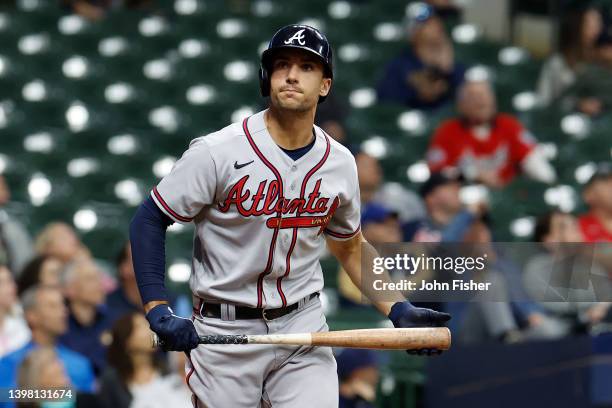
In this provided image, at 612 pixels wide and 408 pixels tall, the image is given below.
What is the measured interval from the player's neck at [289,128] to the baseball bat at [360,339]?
1.71ft

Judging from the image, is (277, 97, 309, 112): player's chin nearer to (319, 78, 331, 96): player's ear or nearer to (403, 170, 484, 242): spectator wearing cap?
(319, 78, 331, 96): player's ear

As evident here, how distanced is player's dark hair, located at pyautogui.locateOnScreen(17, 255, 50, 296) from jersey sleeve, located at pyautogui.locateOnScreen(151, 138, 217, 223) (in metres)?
2.62

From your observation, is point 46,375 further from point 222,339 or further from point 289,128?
point 289,128

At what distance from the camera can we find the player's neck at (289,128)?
361cm

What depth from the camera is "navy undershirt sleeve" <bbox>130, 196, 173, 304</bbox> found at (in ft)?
11.5

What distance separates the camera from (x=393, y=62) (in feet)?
28.0

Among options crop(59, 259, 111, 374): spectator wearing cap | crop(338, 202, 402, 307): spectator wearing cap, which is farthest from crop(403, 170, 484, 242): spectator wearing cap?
crop(59, 259, 111, 374): spectator wearing cap

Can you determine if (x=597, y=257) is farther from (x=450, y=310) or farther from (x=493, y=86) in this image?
(x=493, y=86)

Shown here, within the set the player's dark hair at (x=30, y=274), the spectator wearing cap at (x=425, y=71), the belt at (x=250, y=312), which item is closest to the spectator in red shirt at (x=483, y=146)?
the spectator wearing cap at (x=425, y=71)

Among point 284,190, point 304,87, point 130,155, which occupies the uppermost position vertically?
point 304,87

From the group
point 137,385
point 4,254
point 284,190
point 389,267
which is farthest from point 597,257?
point 4,254

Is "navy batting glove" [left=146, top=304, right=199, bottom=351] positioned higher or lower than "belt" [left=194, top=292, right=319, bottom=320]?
higher

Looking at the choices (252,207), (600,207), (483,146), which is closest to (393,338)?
Result: (252,207)

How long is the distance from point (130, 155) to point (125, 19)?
1.86 m
